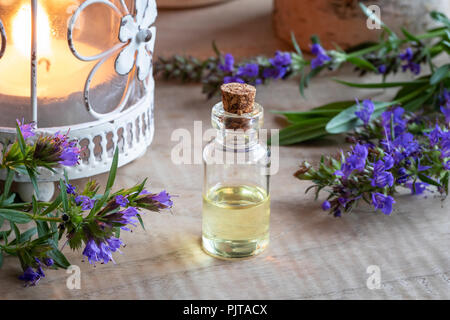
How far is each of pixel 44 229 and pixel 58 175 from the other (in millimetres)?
88

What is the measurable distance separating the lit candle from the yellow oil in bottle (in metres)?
0.15

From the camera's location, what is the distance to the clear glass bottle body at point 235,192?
551 millimetres

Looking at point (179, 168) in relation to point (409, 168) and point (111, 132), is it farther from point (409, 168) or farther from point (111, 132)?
point (409, 168)

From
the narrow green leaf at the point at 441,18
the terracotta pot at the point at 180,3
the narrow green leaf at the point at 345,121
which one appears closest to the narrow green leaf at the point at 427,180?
the narrow green leaf at the point at 345,121

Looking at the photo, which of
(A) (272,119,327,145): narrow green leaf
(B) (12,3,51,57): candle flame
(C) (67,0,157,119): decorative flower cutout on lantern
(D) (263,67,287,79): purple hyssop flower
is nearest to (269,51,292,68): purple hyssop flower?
(D) (263,67,287,79): purple hyssop flower

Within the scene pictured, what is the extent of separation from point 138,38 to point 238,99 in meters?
0.14

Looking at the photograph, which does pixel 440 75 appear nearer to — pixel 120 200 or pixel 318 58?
pixel 318 58

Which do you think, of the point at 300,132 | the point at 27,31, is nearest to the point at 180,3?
the point at 300,132

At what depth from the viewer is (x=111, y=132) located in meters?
0.63

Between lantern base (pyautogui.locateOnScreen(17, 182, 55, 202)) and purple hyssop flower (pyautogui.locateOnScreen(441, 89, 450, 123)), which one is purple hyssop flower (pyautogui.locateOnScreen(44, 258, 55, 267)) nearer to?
lantern base (pyautogui.locateOnScreen(17, 182, 55, 202))

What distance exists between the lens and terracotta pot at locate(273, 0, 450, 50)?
0.90m

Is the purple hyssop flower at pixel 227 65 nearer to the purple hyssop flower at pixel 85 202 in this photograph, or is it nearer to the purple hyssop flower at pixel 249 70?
the purple hyssop flower at pixel 249 70

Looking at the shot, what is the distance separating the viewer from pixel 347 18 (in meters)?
0.92

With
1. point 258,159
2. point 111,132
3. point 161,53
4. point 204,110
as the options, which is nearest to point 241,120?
point 258,159
